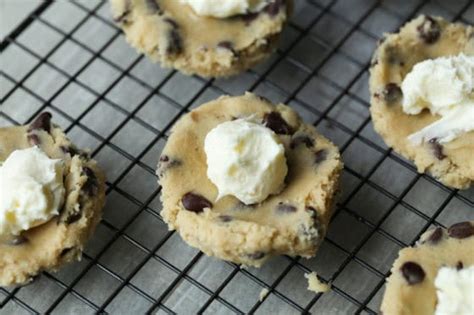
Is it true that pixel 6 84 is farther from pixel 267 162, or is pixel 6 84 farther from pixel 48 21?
pixel 267 162

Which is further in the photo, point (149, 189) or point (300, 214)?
point (149, 189)

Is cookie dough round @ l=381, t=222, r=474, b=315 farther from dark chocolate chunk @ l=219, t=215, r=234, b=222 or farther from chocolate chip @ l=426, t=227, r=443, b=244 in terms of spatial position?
dark chocolate chunk @ l=219, t=215, r=234, b=222

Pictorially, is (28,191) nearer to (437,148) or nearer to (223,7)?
(223,7)

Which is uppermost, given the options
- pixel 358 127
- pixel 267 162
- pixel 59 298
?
pixel 267 162

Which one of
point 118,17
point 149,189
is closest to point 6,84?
point 118,17

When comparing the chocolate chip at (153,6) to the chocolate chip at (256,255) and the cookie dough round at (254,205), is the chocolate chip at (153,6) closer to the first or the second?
the cookie dough round at (254,205)

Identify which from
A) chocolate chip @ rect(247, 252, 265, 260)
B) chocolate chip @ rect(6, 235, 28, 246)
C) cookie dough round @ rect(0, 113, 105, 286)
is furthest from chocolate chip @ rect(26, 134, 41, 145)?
chocolate chip @ rect(247, 252, 265, 260)
